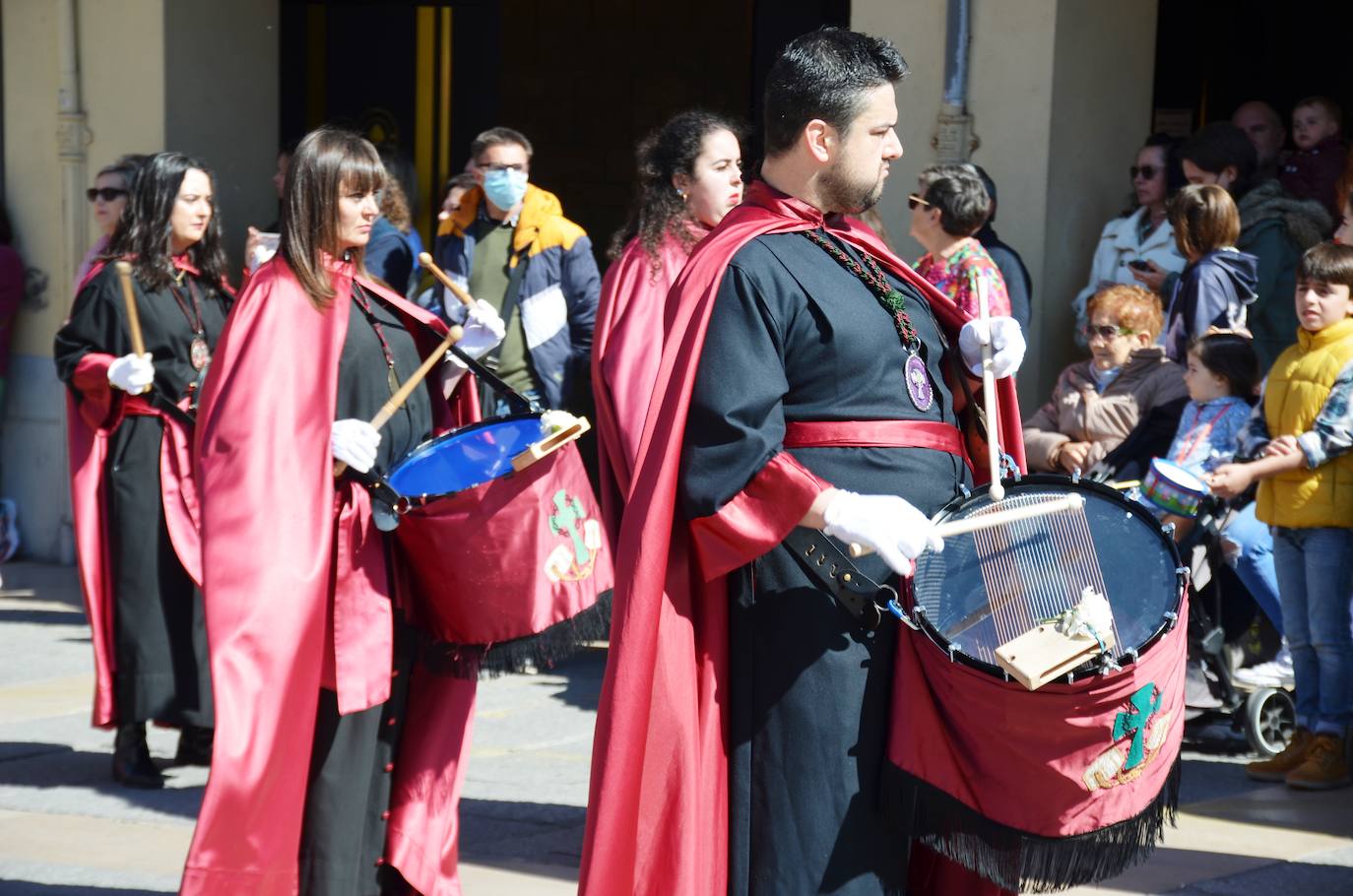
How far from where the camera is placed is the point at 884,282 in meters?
3.24

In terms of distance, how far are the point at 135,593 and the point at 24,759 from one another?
0.67 metres

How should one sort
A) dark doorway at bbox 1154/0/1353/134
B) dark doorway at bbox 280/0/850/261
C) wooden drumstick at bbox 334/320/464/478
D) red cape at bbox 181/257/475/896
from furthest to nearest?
dark doorway at bbox 280/0/850/261
dark doorway at bbox 1154/0/1353/134
wooden drumstick at bbox 334/320/464/478
red cape at bbox 181/257/475/896

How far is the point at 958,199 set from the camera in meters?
6.02

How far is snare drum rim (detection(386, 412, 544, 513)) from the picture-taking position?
402cm

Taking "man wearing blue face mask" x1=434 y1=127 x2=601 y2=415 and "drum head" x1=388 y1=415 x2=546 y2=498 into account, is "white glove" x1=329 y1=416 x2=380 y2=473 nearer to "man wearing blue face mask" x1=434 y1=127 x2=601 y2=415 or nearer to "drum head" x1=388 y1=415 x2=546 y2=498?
"drum head" x1=388 y1=415 x2=546 y2=498

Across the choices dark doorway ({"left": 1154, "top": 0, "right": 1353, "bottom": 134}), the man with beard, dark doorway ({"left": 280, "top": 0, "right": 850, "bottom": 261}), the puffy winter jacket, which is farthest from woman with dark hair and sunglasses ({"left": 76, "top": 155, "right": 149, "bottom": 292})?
dark doorway ({"left": 1154, "top": 0, "right": 1353, "bottom": 134})

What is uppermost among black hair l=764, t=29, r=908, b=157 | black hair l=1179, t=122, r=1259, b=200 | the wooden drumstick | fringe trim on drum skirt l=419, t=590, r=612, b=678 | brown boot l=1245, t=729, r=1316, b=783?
black hair l=764, t=29, r=908, b=157

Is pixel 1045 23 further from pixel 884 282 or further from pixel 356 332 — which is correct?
pixel 884 282

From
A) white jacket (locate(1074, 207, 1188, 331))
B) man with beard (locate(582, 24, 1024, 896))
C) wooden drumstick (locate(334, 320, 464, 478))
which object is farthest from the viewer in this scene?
white jacket (locate(1074, 207, 1188, 331))

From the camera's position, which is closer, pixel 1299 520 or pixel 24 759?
pixel 1299 520

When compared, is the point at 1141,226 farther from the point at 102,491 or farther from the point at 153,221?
the point at 102,491

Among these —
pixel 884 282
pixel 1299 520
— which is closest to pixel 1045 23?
pixel 1299 520

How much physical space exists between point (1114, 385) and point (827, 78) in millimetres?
3341

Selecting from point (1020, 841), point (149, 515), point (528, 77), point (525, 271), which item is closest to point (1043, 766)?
point (1020, 841)
